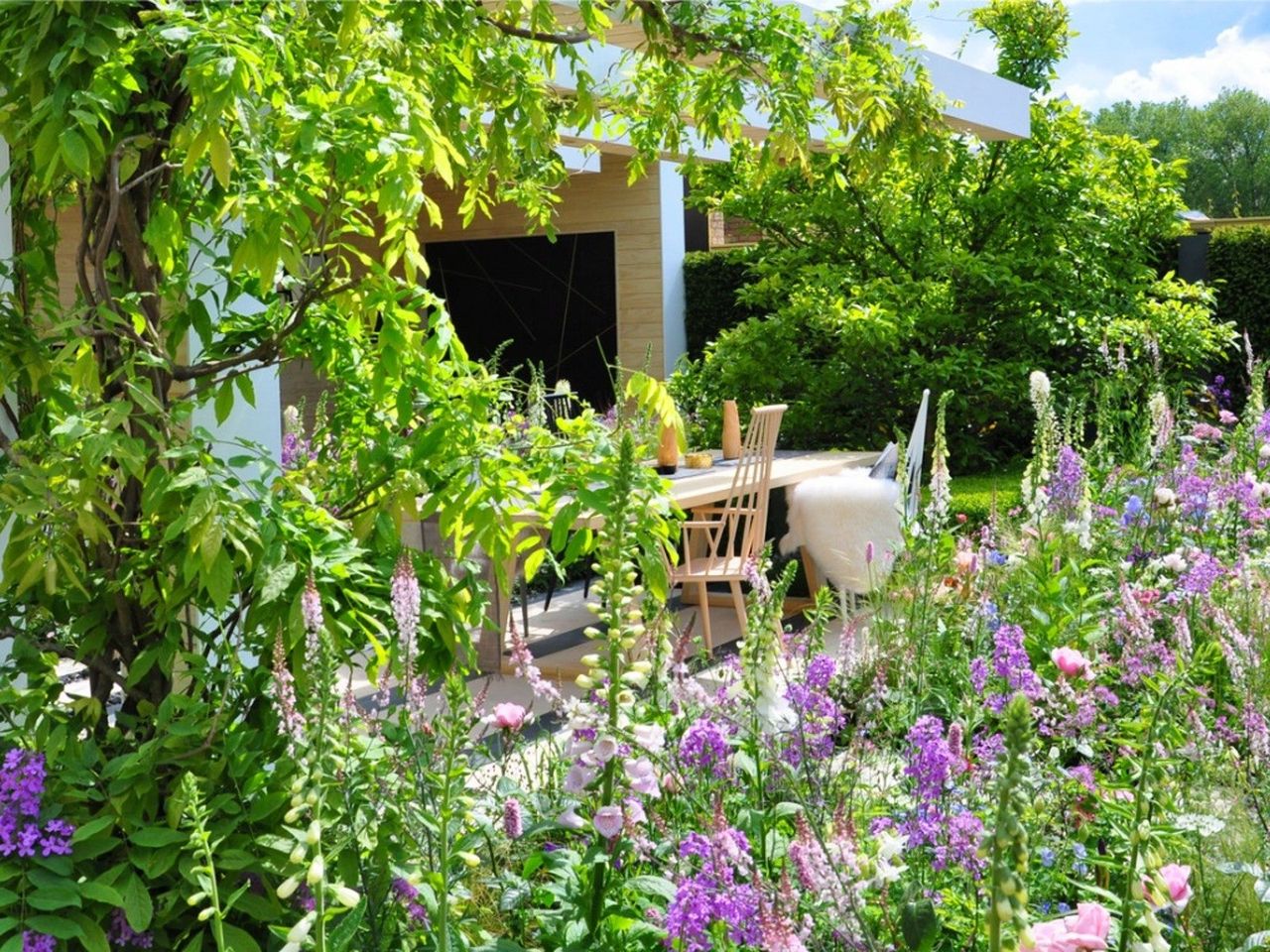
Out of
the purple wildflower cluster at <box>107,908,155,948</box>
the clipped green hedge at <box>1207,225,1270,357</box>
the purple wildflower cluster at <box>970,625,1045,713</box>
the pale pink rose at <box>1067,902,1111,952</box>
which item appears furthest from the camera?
the clipped green hedge at <box>1207,225,1270,357</box>

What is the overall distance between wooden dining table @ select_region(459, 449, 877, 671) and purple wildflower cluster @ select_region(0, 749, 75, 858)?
2851 millimetres

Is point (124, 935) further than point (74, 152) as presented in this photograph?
Yes

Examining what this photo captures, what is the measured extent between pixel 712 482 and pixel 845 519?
0.65 metres

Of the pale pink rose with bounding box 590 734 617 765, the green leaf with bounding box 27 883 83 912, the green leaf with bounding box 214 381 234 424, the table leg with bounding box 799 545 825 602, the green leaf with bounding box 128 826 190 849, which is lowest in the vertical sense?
the table leg with bounding box 799 545 825 602

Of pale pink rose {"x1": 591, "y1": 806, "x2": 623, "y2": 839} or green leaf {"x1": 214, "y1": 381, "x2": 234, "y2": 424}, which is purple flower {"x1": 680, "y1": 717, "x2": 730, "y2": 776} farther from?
green leaf {"x1": 214, "y1": 381, "x2": 234, "y2": 424}

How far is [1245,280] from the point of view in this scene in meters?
11.6

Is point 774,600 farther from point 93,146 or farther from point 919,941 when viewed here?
point 93,146

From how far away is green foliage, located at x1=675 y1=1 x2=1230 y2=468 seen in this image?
371 inches

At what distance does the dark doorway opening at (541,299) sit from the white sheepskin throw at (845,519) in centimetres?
576

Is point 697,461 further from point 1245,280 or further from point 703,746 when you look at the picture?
point 1245,280

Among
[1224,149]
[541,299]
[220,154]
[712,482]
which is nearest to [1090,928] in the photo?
[220,154]

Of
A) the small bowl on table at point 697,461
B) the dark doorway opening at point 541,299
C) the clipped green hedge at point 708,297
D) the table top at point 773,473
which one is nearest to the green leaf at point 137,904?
the table top at point 773,473

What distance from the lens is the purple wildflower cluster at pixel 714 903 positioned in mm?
1431

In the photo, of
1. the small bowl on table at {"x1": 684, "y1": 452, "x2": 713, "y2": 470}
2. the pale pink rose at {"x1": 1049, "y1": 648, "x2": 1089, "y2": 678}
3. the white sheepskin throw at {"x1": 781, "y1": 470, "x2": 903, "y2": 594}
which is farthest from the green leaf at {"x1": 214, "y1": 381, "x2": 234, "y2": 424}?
the small bowl on table at {"x1": 684, "y1": 452, "x2": 713, "y2": 470}
